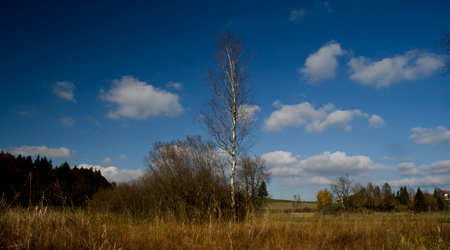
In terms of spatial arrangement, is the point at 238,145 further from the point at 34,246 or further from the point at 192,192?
the point at 34,246

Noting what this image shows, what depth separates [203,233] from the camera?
4.72 m

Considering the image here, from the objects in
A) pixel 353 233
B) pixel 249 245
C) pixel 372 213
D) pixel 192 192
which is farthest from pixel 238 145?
pixel 249 245

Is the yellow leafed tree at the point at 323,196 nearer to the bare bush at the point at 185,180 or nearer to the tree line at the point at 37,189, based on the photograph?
the bare bush at the point at 185,180

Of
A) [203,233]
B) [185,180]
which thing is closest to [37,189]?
[203,233]

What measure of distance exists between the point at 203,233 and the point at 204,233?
0.13ft

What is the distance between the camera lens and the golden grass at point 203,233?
11.0 ft

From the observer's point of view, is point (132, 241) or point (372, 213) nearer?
point (132, 241)

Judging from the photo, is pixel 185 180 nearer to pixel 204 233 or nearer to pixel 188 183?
pixel 188 183

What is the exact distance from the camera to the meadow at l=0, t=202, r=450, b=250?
11.0 feet

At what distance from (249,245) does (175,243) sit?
3.86 ft

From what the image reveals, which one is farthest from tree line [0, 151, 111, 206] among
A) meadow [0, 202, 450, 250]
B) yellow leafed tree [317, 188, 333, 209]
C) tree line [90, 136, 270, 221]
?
yellow leafed tree [317, 188, 333, 209]

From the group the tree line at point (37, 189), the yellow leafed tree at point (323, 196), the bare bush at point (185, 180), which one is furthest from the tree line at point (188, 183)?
the yellow leafed tree at point (323, 196)

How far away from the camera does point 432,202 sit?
7.88m

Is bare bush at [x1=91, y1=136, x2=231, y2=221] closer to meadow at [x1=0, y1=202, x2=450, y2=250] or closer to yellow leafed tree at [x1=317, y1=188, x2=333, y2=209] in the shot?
meadow at [x1=0, y1=202, x2=450, y2=250]
